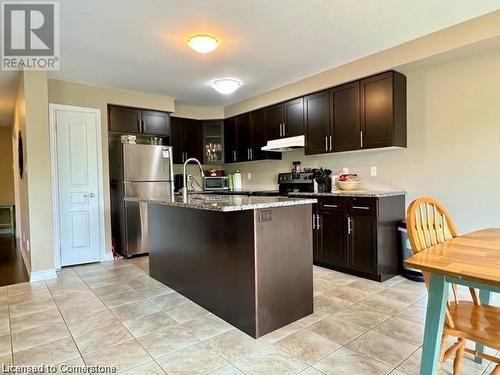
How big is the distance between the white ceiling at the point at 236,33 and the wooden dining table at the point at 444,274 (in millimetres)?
2076

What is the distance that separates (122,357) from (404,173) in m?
3.40

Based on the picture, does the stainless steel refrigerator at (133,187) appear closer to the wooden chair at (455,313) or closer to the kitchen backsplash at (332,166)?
the kitchen backsplash at (332,166)

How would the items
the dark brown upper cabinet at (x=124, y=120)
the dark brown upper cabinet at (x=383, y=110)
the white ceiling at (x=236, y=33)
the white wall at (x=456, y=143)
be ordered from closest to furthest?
1. the white ceiling at (x=236, y=33)
2. the white wall at (x=456, y=143)
3. the dark brown upper cabinet at (x=383, y=110)
4. the dark brown upper cabinet at (x=124, y=120)

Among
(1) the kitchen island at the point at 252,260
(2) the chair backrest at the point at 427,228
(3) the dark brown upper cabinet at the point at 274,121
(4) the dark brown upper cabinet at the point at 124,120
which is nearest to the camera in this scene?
(2) the chair backrest at the point at 427,228

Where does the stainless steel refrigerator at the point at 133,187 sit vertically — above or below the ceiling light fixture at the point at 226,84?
below

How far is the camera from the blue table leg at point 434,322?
1.22 meters

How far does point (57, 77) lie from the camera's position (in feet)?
13.2

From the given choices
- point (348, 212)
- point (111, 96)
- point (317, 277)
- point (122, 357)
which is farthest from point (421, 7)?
point (111, 96)

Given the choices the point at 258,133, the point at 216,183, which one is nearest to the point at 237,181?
the point at 216,183

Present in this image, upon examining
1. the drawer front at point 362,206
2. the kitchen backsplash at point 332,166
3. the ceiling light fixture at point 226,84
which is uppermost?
the ceiling light fixture at point 226,84

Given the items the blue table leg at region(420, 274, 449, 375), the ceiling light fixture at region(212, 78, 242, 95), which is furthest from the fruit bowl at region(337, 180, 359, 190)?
the blue table leg at region(420, 274, 449, 375)

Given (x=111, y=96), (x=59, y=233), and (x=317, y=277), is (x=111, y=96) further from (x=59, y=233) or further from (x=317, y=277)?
(x=317, y=277)

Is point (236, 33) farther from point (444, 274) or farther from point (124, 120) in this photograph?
point (444, 274)

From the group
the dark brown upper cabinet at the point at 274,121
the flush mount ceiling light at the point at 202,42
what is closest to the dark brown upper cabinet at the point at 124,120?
the dark brown upper cabinet at the point at 274,121
